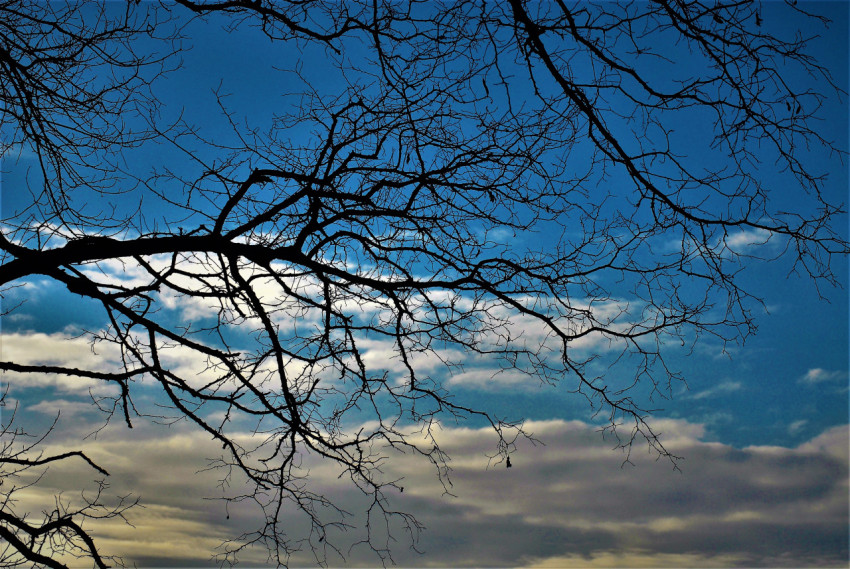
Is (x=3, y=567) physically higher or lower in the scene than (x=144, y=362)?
lower

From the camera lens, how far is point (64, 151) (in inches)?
226

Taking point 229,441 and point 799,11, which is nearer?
point 799,11

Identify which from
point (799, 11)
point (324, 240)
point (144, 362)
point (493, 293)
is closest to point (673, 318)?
point (493, 293)

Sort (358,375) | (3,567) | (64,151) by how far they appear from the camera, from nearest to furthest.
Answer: (3,567) → (358,375) → (64,151)

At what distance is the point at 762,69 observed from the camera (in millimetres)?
4566

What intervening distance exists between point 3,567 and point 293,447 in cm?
190

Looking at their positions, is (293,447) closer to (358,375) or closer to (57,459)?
(358,375)

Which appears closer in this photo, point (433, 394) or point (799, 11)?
point (799, 11)

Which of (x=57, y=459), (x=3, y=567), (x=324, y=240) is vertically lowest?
(x=3, y=567)

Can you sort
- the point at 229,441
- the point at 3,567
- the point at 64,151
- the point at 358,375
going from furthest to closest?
the point at 64,151 → the point at 358,375 → the point at 229,441 → the point at 3,567

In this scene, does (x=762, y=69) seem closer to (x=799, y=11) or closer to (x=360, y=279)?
(x=799, y=11)

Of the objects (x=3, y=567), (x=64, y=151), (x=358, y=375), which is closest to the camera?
(x=3, y=567)

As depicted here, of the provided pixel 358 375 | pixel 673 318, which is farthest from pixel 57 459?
pixel 673 318

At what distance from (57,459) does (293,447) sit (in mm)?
1675
